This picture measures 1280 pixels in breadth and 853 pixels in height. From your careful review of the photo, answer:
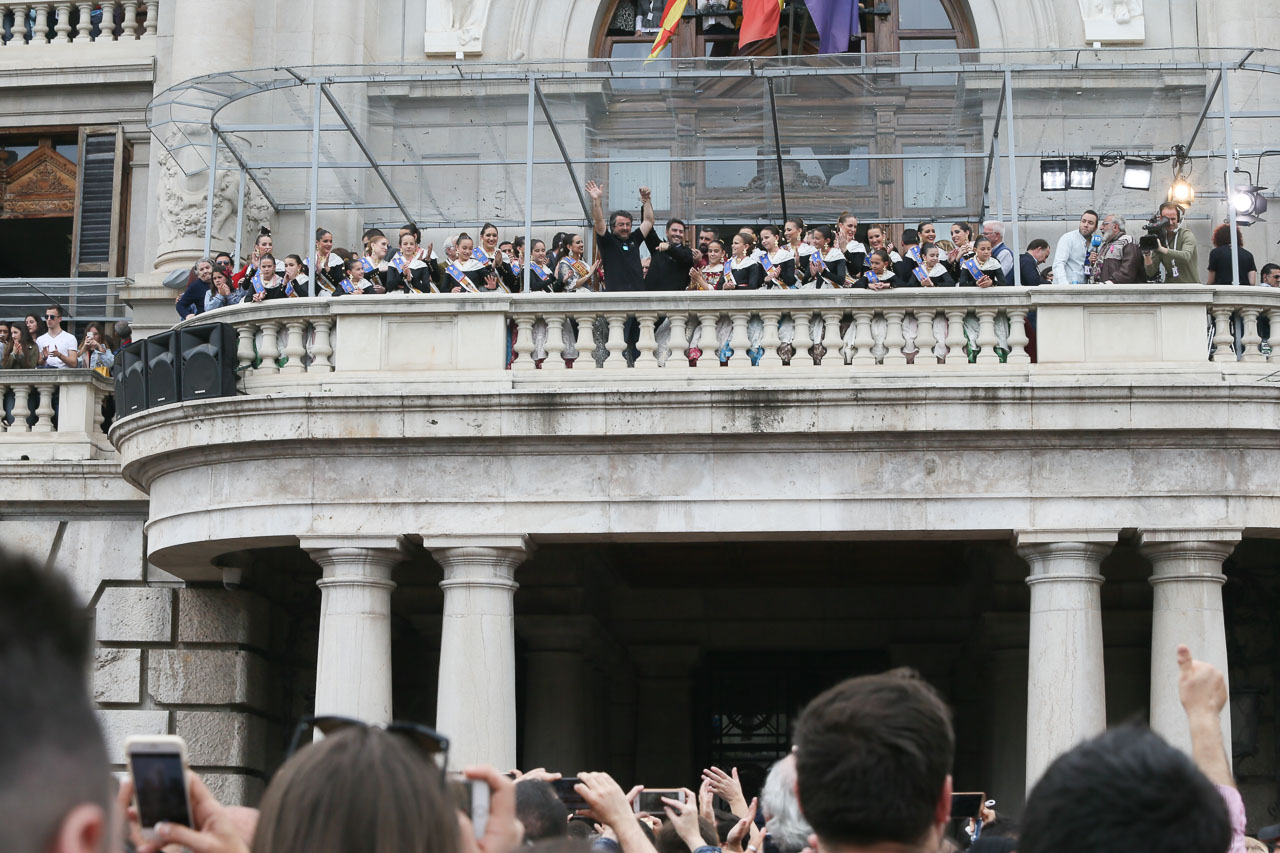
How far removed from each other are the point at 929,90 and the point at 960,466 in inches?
221

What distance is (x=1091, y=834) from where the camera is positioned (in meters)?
3.29

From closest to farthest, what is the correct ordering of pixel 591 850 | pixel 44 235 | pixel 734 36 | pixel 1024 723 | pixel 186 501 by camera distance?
pixel 591 850 → pixel 186 501 → pixel 1024 723 → pixel 734 36 → pixel 44 235

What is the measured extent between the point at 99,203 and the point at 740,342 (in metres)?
11.4

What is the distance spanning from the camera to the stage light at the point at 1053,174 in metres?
19.5

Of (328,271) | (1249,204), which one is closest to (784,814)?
(328,271)

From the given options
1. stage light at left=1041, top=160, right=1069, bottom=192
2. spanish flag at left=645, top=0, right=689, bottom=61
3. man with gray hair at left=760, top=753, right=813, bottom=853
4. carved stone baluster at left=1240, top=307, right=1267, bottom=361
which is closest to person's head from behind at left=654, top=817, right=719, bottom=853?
man with gray hair at left=760, top=753, right=813, bottom=853

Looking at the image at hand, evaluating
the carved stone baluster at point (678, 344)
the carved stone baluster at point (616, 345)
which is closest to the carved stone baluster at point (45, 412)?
the carved stone baluster at point (616, 345)

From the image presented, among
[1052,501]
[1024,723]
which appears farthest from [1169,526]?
[1024,723]

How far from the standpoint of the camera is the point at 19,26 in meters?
25.2

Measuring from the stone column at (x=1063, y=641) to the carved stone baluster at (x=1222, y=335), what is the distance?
2.05 meters

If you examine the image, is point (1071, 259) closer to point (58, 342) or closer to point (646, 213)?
point (646, 213)

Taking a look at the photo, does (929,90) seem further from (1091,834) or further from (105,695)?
(1091,834)

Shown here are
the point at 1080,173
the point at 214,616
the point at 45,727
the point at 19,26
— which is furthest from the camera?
the point at 19,26

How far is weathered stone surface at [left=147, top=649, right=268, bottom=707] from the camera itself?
65.0 feet
